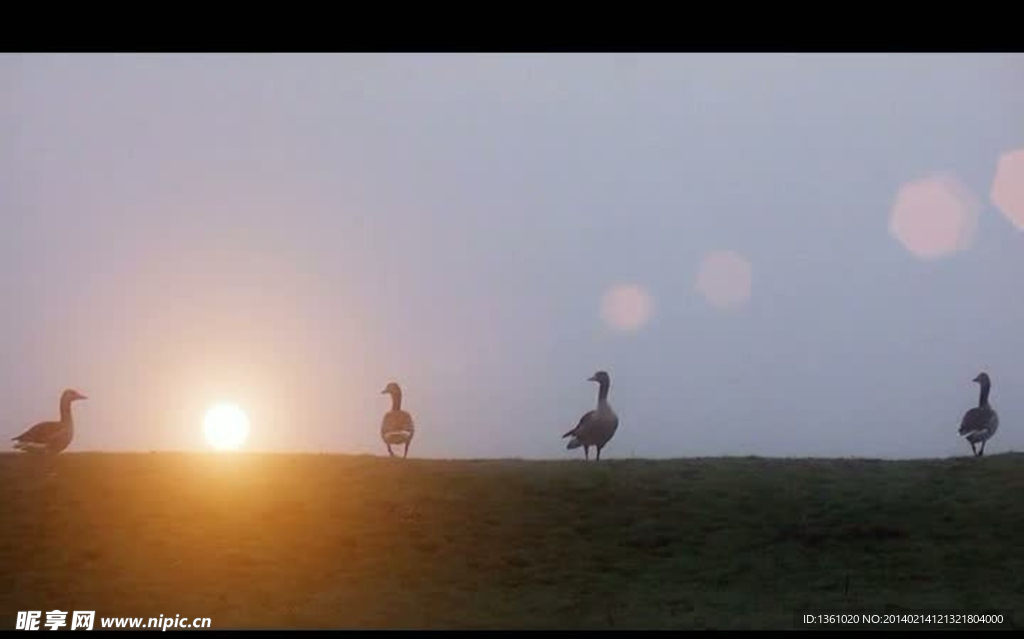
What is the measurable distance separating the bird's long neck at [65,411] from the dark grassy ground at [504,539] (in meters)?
5.19

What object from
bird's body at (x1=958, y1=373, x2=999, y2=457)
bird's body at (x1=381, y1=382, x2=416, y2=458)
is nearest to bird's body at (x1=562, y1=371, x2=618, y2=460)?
bird's body at (x1=381, y1=382, x2=416, y2=458)

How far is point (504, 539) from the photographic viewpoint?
83.8 ft

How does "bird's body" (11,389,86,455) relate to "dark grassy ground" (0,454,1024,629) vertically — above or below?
above

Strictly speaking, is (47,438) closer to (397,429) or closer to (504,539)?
(397,429)

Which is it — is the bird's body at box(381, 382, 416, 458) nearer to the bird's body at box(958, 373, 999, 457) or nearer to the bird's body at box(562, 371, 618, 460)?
the bird's body at box(562, 371, 618, 460)

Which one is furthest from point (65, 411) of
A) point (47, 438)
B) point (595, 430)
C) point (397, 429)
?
point (595, 430)

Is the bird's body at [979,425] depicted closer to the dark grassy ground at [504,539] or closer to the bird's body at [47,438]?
the dark grassy ground at [504,539]

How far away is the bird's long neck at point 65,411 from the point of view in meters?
36.1

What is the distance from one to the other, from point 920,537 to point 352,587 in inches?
451

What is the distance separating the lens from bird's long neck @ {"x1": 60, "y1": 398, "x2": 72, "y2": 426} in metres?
36.1

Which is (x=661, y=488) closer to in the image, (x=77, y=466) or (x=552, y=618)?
(x=552, y=618)

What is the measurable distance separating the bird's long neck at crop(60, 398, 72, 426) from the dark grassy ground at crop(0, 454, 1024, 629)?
17.0 feet

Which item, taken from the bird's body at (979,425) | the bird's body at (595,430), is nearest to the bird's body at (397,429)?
the bird's body at (595,430)

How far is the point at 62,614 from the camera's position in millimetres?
21625
